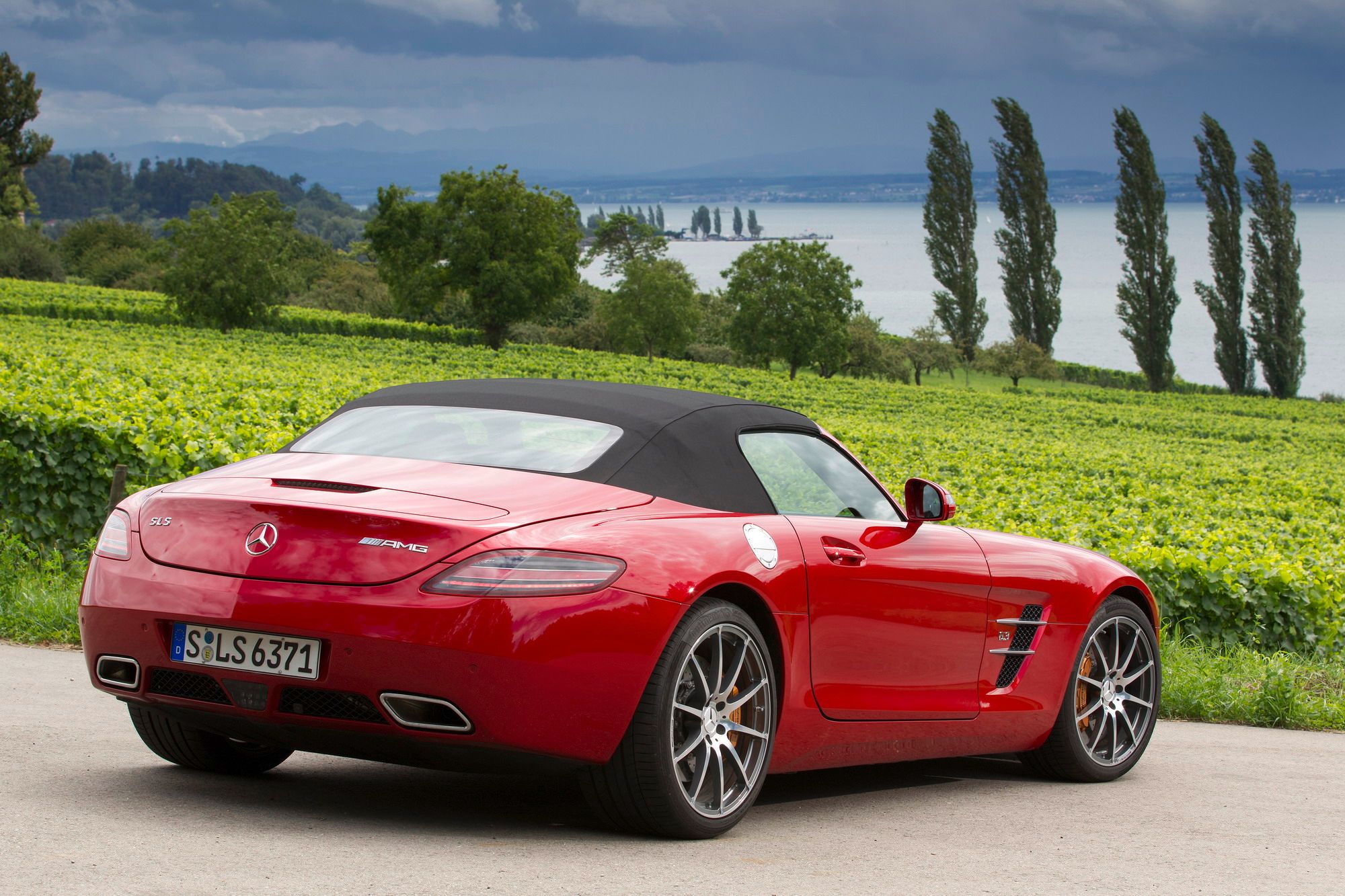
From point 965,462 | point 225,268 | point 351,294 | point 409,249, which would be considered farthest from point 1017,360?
point 965,462

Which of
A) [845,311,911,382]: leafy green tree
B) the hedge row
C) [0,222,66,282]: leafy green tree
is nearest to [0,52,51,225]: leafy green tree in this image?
[0,222,66,282]: leafy green tree

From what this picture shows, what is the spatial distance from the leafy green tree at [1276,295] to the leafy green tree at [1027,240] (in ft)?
40.9

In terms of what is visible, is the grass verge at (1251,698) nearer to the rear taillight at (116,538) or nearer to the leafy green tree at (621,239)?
the rear taillight at (116,538)

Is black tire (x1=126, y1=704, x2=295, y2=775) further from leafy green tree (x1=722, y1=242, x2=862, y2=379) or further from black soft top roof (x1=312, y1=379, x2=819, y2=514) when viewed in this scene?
leafy green tree (x1=722, y1=242, x2=862, y2=379)

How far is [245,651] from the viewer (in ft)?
12.6

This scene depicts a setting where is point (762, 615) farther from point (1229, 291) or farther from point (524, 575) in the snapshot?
point (1229, 291)

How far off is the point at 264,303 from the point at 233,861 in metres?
64.7

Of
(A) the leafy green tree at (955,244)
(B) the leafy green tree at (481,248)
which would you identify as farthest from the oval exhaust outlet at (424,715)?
(A) the leafy green tree at (955,244)

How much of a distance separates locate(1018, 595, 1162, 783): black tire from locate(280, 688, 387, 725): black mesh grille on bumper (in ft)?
10.4

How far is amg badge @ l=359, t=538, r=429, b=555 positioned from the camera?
3.72 metres

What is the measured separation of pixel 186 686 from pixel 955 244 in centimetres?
9737

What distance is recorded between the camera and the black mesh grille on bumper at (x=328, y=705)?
3773 millimetres

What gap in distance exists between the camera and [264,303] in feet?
214

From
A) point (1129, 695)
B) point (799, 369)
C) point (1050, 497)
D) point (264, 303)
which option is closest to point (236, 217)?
point (264, 303)
